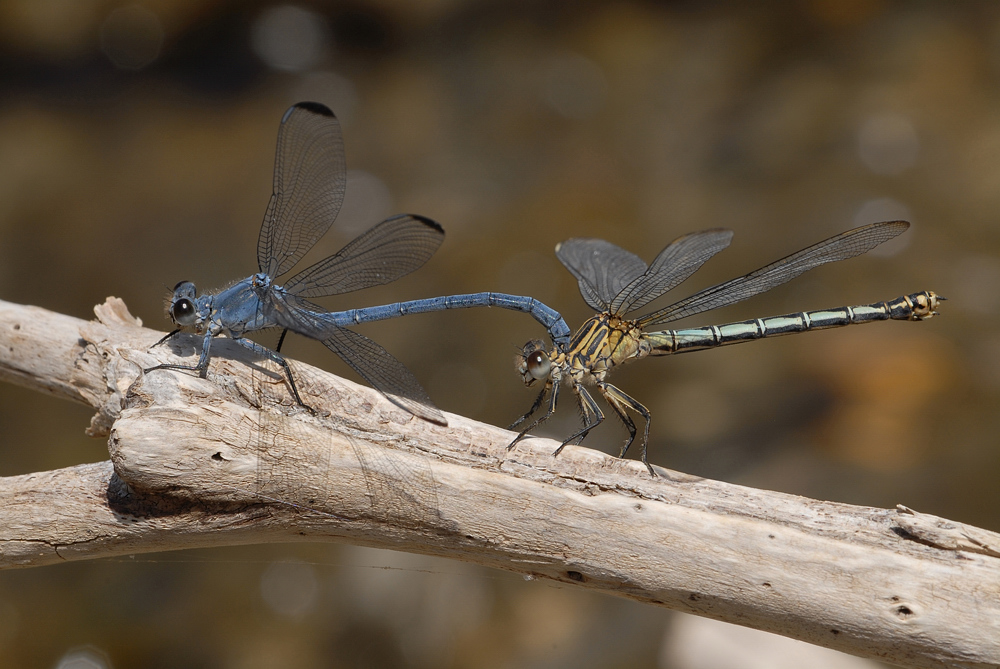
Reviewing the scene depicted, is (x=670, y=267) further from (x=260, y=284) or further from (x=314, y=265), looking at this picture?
(x=260, y=284)

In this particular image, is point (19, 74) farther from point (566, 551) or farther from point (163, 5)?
point (566, 551)

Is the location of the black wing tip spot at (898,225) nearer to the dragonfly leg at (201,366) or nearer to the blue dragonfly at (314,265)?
the blue dragonfly at (314,265)

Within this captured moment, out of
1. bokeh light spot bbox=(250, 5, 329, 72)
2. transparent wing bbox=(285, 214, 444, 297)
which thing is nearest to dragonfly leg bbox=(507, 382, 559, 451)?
transparent wing bbox=(285, 214, 444, 297)

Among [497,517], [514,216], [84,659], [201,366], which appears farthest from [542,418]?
[514,216]

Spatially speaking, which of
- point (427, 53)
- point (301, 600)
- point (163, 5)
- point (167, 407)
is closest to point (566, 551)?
point (167, 407)

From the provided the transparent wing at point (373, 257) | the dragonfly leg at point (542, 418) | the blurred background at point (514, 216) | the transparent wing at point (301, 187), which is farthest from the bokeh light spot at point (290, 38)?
the dragonfly leg at point (542, 418)

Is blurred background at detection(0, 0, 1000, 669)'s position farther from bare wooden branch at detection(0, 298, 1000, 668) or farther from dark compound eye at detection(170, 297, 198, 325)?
bare wooden branch at detection(0, 298, 1000, 668)

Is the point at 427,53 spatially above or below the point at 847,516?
above
